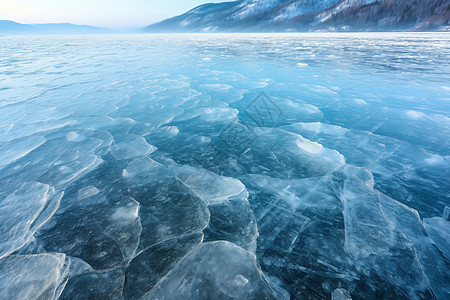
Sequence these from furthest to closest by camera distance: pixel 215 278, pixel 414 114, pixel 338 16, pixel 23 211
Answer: pixel 338 16
pixel 414 114
pixel 23 211
pixel 215 278

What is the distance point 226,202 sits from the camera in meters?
1.85

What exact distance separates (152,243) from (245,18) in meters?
149

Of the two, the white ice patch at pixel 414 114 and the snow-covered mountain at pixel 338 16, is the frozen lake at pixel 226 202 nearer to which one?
the white ice patch at pixel 414 114

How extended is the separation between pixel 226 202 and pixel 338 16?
105m

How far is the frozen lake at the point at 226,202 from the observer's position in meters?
1.25

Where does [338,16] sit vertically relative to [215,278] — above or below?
above

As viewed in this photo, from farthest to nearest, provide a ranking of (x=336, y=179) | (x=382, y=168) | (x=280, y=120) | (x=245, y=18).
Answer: (x=245, y=18) < (x=280, y=120) < (x=382, y=168) < (x=336, y=179)

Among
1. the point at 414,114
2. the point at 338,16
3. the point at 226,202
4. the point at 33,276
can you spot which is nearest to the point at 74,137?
the point at 33,276

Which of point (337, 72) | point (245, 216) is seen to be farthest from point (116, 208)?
point (337, 72)

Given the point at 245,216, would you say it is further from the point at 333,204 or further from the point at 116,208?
the point at 116,208

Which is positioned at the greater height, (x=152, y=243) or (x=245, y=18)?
(x=245, y=18)

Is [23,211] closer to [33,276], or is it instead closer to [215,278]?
[33,276]

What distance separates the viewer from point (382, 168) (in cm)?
230

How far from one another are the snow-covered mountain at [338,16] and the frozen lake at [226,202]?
80018mm
